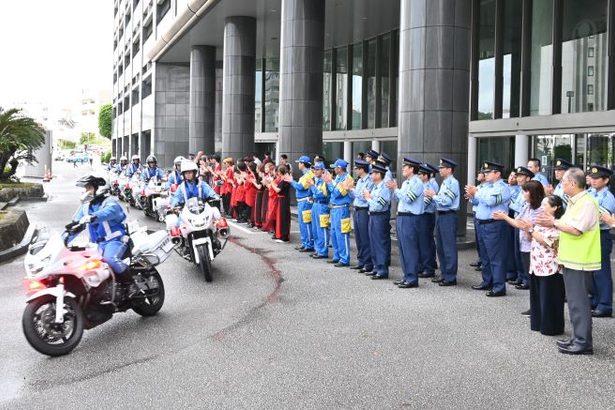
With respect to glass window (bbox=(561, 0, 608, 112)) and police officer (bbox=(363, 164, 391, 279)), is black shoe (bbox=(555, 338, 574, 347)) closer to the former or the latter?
police officer (bbox=(363, 164, 391, 279))

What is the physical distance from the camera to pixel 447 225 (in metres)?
10.2

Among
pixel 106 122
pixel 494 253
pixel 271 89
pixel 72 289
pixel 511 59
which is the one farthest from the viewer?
pixel 106 122

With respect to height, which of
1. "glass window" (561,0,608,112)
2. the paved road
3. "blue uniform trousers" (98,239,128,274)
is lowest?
the paved road

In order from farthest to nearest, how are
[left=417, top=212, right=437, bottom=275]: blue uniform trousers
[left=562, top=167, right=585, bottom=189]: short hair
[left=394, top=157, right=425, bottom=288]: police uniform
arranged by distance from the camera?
[left=417, top=212, right=437, bottom=275]: blue uniform trousers, [left=394, top=157, right=425, bottom=288]: police uniform, [left=562, top=167, right=585, bottom=189]: short hair

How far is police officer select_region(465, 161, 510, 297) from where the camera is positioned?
926cm

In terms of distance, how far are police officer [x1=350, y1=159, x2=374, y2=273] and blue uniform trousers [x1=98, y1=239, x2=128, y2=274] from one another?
14.8 ft

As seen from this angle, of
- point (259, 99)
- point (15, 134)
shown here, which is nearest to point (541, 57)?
point (15, 134)

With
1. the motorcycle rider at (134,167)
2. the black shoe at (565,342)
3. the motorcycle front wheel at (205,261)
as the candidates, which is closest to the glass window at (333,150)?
the motorcycle rider at (134,167)

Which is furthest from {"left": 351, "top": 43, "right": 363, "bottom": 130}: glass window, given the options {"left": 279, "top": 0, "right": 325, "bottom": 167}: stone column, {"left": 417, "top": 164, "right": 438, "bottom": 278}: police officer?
{"left": 417, "top": 164, "right": 438, "bottom": 278}: police officer

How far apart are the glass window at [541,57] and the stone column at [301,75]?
6443mm

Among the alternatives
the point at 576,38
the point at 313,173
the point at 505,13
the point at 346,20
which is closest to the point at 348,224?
the point at 313,173

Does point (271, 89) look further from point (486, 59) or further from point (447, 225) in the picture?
point (447, 225)

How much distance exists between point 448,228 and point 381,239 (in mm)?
1044

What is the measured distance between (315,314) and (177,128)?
38174 millimetres
